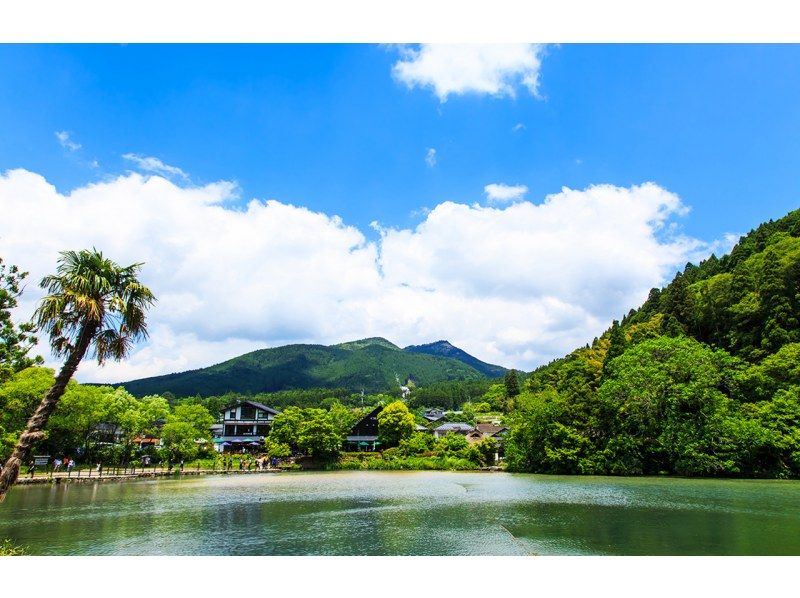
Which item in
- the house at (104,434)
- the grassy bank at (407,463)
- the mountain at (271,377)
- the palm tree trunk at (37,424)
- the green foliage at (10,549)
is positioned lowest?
the grassy bank at (407,463)

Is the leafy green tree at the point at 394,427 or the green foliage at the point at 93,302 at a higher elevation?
the green foliage at the point at 93,302

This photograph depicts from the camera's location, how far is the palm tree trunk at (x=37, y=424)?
27.4 feet

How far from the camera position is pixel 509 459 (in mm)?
38500

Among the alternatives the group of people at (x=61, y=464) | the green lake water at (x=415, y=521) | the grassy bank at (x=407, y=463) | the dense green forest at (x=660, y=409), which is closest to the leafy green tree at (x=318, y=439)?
the dense green forest at (x=660, y=409)

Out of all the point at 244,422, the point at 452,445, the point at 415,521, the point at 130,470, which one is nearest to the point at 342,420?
the point at 244,422

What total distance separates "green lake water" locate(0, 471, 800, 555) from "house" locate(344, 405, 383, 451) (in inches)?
1438

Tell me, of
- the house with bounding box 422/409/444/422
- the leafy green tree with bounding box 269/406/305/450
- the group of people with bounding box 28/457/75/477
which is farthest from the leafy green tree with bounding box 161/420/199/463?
the house with bounding box 422/409/444/422

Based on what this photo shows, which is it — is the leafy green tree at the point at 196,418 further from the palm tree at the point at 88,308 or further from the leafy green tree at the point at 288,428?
the palm tree at the point at 88,308

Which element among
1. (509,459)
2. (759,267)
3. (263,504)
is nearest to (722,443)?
(509,459)

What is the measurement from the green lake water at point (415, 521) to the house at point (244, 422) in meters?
35.6

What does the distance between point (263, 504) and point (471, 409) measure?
83511 mm

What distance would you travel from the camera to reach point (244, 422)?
59000 mm

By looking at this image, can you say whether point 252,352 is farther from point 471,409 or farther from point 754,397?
point 754,397

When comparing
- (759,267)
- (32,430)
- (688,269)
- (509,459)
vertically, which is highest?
(688,269)
